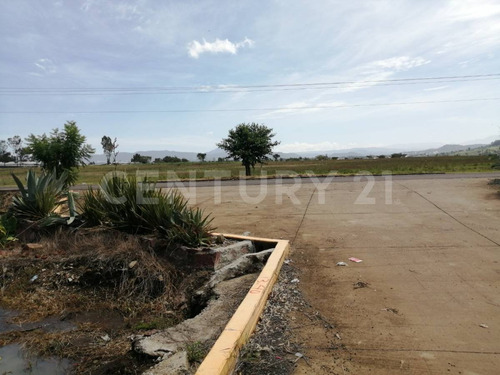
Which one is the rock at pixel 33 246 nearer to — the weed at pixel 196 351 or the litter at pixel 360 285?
the weed at pixel 196 351

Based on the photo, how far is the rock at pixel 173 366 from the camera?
8.00 feet

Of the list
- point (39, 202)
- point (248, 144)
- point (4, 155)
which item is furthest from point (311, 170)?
point (4, 155)

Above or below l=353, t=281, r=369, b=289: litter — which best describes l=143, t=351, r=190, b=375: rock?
above

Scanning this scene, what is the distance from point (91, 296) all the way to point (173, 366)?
251 cm

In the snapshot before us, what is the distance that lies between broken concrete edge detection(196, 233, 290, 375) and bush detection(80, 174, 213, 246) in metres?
1.26

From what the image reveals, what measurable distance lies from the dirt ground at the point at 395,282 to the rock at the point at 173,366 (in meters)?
0.86

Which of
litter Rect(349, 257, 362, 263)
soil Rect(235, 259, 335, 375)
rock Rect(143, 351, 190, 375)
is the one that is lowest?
soil Rect(235, 259, 335, 375)

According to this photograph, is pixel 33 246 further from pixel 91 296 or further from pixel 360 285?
pixel 360 285

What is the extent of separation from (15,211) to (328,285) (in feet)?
19.1

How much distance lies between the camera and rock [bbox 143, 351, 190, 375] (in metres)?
2.44

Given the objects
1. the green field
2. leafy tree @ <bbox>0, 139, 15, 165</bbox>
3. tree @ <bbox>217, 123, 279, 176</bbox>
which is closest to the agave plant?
the green field

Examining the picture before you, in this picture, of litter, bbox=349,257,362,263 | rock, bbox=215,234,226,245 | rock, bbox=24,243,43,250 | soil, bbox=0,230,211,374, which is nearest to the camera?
soil, bbox=0,230,211,374

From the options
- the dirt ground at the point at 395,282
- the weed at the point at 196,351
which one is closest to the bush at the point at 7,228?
the dirt ground at the point at 395,282

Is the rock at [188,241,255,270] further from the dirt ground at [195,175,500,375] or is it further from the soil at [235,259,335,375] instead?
the dirt ground at [195,175,500,375]
